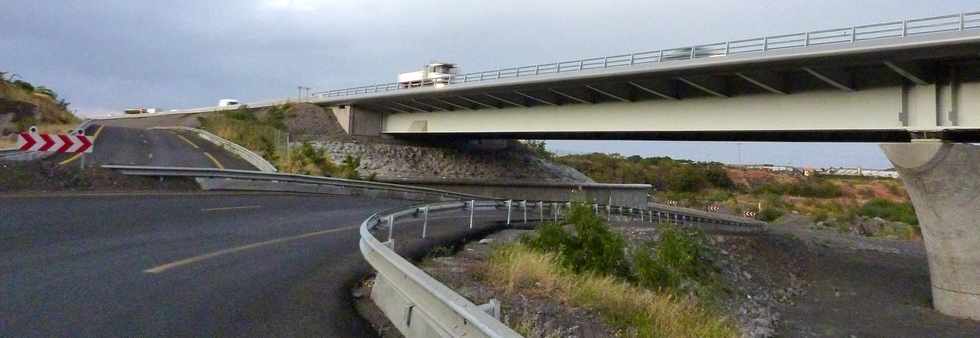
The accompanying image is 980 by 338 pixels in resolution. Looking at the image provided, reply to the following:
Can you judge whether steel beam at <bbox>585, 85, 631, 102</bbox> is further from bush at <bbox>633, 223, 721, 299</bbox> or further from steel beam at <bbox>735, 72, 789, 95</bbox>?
bush at <bbox>633, 223, 721, 299</bbox>

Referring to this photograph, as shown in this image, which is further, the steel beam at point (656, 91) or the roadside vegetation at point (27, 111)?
the roadside vegetation at point (27, 111)

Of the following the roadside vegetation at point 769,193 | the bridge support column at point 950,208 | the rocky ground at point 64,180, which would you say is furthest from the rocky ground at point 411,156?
the bridge support column at point 950,208

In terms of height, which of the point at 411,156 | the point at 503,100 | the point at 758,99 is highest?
the point at 503,100

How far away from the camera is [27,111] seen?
44469mm

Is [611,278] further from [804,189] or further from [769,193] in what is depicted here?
[804,189]

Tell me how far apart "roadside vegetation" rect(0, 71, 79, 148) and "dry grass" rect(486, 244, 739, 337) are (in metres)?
32.8

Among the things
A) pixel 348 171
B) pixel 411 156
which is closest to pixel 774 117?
pixel 348 171

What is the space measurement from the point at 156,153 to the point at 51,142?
1538cm

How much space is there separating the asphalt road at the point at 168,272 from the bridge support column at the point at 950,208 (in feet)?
50.8

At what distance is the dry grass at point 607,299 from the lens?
322 inches

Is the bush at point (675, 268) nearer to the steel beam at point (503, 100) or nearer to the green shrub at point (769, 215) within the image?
the steel beam at point (503, 100)

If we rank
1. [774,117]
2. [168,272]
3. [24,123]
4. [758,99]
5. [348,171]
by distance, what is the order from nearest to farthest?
[168,272] → [774,117] → [758,99] → [348,171] → [24,123]

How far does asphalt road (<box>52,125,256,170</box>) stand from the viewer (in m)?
33.2

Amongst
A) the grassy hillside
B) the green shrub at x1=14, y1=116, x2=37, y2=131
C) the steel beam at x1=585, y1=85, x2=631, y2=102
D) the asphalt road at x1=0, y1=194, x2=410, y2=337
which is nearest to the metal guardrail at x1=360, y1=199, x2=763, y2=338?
the asphalt road at x1=0, y1=194, x2=410, y2=337
